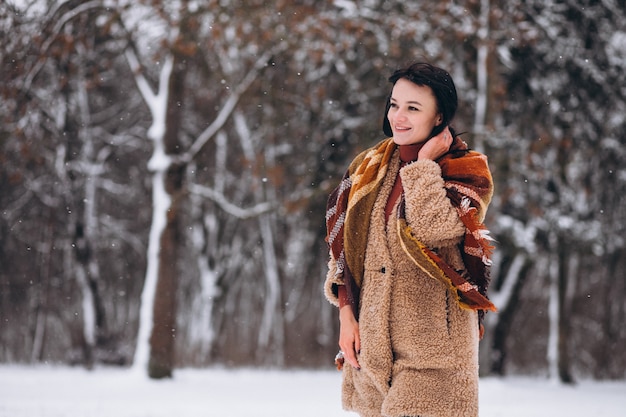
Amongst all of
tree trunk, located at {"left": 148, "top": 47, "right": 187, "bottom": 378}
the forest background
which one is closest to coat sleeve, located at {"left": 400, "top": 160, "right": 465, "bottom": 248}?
the forest background

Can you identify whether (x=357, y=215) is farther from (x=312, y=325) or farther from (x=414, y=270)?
(x=312, y=325)

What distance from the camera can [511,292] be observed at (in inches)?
627

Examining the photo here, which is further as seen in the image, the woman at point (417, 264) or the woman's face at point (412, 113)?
the woman's face at point (412, 113)

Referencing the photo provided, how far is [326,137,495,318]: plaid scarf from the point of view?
8.74 ft

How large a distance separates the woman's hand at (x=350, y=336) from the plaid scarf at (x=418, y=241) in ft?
0.11

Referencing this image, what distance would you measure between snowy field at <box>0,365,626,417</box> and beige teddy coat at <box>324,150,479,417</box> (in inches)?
199

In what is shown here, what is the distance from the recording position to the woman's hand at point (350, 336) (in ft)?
9.28

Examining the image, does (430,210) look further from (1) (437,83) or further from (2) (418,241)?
(1) (437,83)

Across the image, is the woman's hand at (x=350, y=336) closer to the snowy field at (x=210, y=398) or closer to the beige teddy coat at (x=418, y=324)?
the beige teddy coat at (x=418, y=324)

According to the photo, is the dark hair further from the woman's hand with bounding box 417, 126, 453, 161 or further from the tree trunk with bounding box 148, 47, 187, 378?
the tree trunk with bounding box 148, 47, 187, 378

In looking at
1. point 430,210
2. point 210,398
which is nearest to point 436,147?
point 430,210

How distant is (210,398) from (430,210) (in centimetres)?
694

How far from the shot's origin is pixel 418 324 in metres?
2.72

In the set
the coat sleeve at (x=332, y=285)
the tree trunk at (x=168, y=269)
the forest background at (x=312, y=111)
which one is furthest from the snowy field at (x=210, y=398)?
the coat sleeve at (x=332, y=285)
